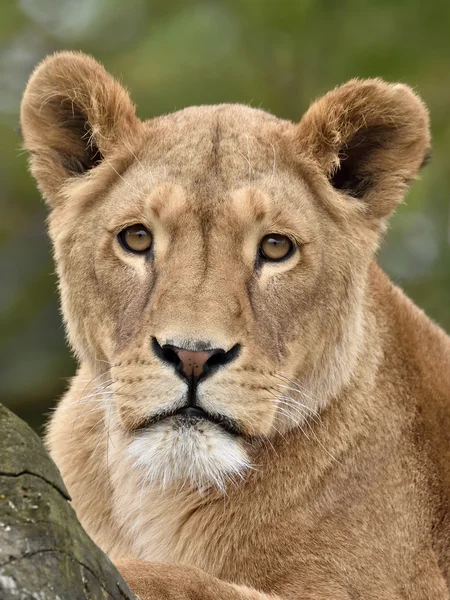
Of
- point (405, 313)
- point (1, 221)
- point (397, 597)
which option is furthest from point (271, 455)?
point (1, 221)

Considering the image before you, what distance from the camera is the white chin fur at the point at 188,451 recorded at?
3797 millimetres

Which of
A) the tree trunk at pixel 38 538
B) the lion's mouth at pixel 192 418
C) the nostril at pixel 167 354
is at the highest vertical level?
the nostril at pixel 167 354

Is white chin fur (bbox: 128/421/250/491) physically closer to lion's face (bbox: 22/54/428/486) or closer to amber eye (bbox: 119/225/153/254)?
lion's face (bbox: 22/54/428/486)

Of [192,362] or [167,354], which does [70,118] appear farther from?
[192,362]

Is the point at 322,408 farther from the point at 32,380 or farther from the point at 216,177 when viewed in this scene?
the point at 32,380

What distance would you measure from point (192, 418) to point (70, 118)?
1.46 metres

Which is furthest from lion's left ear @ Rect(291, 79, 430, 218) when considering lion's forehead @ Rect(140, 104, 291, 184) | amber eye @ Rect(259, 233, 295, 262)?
amber eye @ Rect(259, 233, 295, 262)

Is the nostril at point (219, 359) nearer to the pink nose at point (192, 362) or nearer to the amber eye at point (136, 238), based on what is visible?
the pink nose at point (192, 362)

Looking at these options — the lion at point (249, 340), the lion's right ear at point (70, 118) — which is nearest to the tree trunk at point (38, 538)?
the lion at point (249, 340)

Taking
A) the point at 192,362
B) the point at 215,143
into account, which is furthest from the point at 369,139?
the point at 192,362

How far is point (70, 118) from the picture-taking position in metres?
4.61

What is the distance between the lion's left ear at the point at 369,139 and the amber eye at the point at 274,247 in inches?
16.1

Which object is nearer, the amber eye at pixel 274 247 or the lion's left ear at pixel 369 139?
the amber eye at pixel 274 247

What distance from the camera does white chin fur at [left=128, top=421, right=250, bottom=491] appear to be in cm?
380
